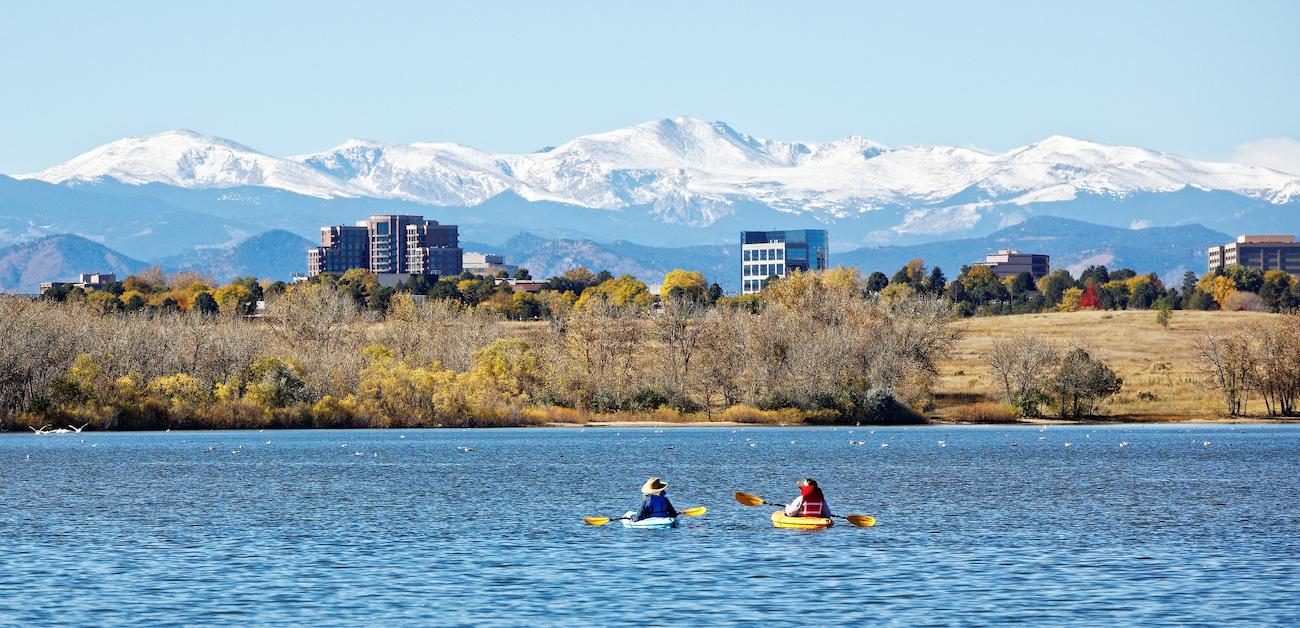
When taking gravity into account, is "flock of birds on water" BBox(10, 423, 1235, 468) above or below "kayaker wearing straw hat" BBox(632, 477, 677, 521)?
above

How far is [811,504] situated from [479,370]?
91199mm

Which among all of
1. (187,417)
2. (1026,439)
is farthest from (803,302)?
(187,417)

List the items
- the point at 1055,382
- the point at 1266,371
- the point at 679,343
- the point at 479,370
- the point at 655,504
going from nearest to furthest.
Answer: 1. the point at 655,504
2. the point at 479,370
3. the point at 1055,382
4. the point at 1266,371
5. the point at 679,343

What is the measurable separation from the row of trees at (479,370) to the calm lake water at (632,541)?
2881 centimetres

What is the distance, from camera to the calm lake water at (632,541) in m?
44.1

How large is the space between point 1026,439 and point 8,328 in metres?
76.1

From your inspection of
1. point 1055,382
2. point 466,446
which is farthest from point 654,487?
point 1055,382

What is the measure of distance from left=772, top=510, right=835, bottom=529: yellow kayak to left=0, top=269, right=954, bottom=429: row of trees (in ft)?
274

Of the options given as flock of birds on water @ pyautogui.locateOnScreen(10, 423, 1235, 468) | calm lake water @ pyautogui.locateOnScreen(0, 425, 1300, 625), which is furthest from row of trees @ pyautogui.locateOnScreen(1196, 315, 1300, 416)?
calm lake water @ pyautogui.locateOnScreen(0, 425, 1300, 625)

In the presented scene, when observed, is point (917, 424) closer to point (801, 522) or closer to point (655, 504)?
point (801, 522)

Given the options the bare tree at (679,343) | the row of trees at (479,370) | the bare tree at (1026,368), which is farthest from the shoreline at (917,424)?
the bare tree at (679,343)

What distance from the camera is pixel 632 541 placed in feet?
194

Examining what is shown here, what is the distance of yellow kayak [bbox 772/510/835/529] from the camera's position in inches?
2475

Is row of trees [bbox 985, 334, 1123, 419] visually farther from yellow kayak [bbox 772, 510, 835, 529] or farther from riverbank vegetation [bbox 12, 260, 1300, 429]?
yellow kayak [bbox 772, 510, 835, 529]
